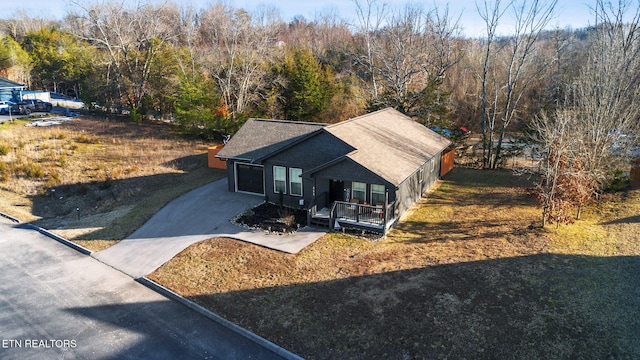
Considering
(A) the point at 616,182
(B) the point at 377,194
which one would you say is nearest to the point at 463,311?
(B) the point at 377,194

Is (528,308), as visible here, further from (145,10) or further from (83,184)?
(145,10)

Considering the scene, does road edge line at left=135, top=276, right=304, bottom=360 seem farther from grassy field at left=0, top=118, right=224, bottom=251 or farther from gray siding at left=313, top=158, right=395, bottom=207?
gray siding at left=313, top=158, right=395, bottom=207

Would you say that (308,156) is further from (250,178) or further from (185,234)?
(185,234)

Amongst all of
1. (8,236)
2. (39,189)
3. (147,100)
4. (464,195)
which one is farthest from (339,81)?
(8,236)

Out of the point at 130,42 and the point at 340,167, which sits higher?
the point at 130,42

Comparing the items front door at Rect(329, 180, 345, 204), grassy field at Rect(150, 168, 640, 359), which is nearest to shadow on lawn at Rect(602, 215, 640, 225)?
grassy field at Rect(150, 168, 640, 359)

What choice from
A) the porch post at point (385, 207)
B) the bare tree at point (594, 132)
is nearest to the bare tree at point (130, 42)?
the porch post at point (385, 207)
